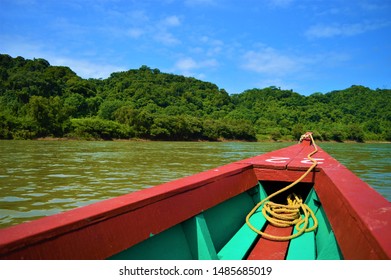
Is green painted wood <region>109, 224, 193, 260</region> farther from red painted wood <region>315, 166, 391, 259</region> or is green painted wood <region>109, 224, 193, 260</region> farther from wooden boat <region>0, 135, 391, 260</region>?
red painted wood <region>315, 166, 391, 259</region>

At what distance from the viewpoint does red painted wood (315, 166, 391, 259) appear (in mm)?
1036

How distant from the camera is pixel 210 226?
7.20ft

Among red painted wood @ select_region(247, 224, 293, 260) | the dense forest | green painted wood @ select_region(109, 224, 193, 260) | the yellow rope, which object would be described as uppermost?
the dense forest

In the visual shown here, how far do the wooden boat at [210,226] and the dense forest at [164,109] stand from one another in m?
41.0

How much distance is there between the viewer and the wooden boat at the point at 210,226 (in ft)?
3.44

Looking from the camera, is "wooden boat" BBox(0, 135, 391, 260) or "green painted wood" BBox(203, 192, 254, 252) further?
"green painted wood" BBox(203, 192, 254, 252)

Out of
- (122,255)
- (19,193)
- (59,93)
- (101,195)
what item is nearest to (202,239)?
(122,255)

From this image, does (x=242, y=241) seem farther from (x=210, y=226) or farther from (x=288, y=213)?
(x=288, y=213)

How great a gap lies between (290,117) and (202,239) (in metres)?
81.6

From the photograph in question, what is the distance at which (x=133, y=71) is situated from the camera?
85.3m

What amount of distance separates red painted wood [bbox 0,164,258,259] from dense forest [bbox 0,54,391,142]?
136 feet

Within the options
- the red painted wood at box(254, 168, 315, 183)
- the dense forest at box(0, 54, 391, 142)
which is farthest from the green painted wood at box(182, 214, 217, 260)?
the dense forest at box(0, 54, 391, 142)

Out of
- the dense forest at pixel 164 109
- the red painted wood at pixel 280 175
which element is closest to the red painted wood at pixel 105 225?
the red painted wood at pixel 280 175

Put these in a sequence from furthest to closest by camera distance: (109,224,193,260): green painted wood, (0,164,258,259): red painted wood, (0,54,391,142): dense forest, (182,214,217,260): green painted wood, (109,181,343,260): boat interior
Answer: (0,54,391,142): dense forest < (182,214,217,260): green painted wood < (109,181,343,260): boat interior < (109,224,193,260): green painted wood < (0,164,258,259): red painted wood
